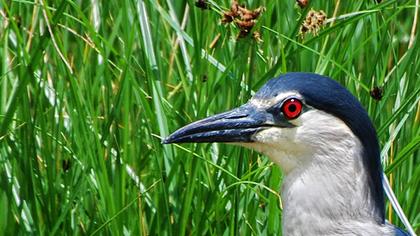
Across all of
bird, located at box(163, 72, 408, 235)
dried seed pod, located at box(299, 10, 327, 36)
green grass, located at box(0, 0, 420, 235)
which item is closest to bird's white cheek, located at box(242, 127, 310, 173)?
bird, located at box(163, 72, 408, 235)

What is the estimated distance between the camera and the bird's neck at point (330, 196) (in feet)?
11.8

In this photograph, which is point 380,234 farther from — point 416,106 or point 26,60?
point 26,60

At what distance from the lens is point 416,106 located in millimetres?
4316

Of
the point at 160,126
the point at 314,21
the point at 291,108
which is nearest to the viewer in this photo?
the point at 291,108

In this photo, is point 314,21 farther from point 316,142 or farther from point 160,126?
point 160,126

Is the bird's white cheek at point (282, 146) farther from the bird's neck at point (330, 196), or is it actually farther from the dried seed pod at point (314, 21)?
the dried seed pod at point (314, 21)

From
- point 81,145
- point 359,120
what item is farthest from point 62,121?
point 359,120

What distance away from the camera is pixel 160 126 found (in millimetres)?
3984

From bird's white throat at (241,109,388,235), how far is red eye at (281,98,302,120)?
0.06 ft

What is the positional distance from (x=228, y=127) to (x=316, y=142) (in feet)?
0.70

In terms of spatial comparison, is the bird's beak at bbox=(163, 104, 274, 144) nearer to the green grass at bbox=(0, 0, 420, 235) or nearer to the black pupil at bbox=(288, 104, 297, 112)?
the black pupil at bbox=(288, 104, 297, 112)

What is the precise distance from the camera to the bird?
3.54 m

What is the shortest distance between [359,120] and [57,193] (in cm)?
94

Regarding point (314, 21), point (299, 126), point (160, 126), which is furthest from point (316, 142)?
point (160, 126)
